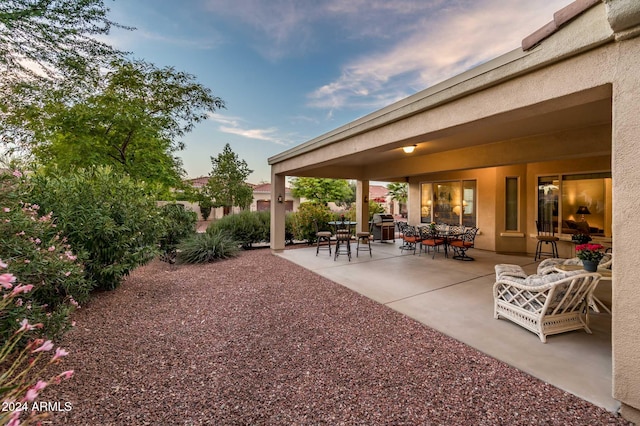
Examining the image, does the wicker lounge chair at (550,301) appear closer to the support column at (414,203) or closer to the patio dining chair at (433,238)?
the patio dining chair at (433,238)

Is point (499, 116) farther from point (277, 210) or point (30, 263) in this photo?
point (277, 210)

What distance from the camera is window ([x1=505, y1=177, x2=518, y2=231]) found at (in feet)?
27.9

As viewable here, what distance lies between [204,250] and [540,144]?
8.73m

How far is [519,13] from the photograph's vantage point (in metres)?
4.66

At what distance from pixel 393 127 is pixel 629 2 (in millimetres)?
2588

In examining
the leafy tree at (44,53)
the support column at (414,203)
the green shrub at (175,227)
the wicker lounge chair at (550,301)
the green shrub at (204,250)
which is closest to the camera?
the wicker lounge chair at (550,301)

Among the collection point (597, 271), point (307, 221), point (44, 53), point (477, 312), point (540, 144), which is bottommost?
point (477, 312)

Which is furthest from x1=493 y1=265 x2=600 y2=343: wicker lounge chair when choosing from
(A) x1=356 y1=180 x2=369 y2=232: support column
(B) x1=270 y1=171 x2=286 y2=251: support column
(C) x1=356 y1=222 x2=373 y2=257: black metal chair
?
(A) x1=356 y1=180 x2=369 y2=232: support column

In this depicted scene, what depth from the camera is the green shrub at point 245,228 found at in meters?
10.1

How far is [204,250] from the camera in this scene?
312 inches

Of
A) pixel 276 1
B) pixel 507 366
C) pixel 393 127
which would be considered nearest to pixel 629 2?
pixel 393 127

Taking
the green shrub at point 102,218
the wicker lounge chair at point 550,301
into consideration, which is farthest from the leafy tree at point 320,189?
the wicker lounge chair at point 550,301

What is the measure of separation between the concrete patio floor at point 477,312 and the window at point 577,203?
57.9 inches

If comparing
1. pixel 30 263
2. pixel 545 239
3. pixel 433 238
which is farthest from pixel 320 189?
pixel 30 263
